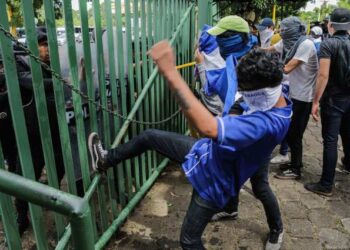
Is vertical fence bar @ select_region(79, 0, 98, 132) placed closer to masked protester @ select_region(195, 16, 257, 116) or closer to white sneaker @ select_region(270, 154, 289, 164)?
masked protester @ select_region(195, 16, 257, 116)

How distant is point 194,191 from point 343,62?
7.36 ft

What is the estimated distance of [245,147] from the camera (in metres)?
1.96

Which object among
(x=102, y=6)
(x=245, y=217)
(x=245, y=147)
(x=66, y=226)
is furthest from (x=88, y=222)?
(x=245, y=217)

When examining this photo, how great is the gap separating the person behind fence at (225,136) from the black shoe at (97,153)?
0.44m

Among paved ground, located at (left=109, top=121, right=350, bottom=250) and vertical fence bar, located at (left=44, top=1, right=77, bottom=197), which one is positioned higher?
vertical fence bar, located at (left=44, top=1, right=77, bottom=197)

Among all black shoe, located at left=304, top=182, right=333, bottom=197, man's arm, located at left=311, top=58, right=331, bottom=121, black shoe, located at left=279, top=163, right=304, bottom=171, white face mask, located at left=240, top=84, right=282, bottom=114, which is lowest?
black shoe, located at left=279, top=163, right=304, bottom=171

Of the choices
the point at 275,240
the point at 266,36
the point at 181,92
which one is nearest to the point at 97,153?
the point at 181,92

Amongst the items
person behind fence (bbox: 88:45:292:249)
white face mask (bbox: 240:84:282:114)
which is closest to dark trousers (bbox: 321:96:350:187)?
person behind fence (bbox: 88:45:292:249)

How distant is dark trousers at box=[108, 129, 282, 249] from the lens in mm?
2244

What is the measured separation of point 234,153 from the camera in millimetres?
2029

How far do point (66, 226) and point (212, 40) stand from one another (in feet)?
6.01

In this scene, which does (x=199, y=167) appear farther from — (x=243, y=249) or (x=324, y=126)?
(x=324, y=126)

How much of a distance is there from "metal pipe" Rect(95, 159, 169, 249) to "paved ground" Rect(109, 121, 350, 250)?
0.12m

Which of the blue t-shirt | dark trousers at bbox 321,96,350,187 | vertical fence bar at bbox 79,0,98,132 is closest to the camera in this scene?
the blue t-shirt
